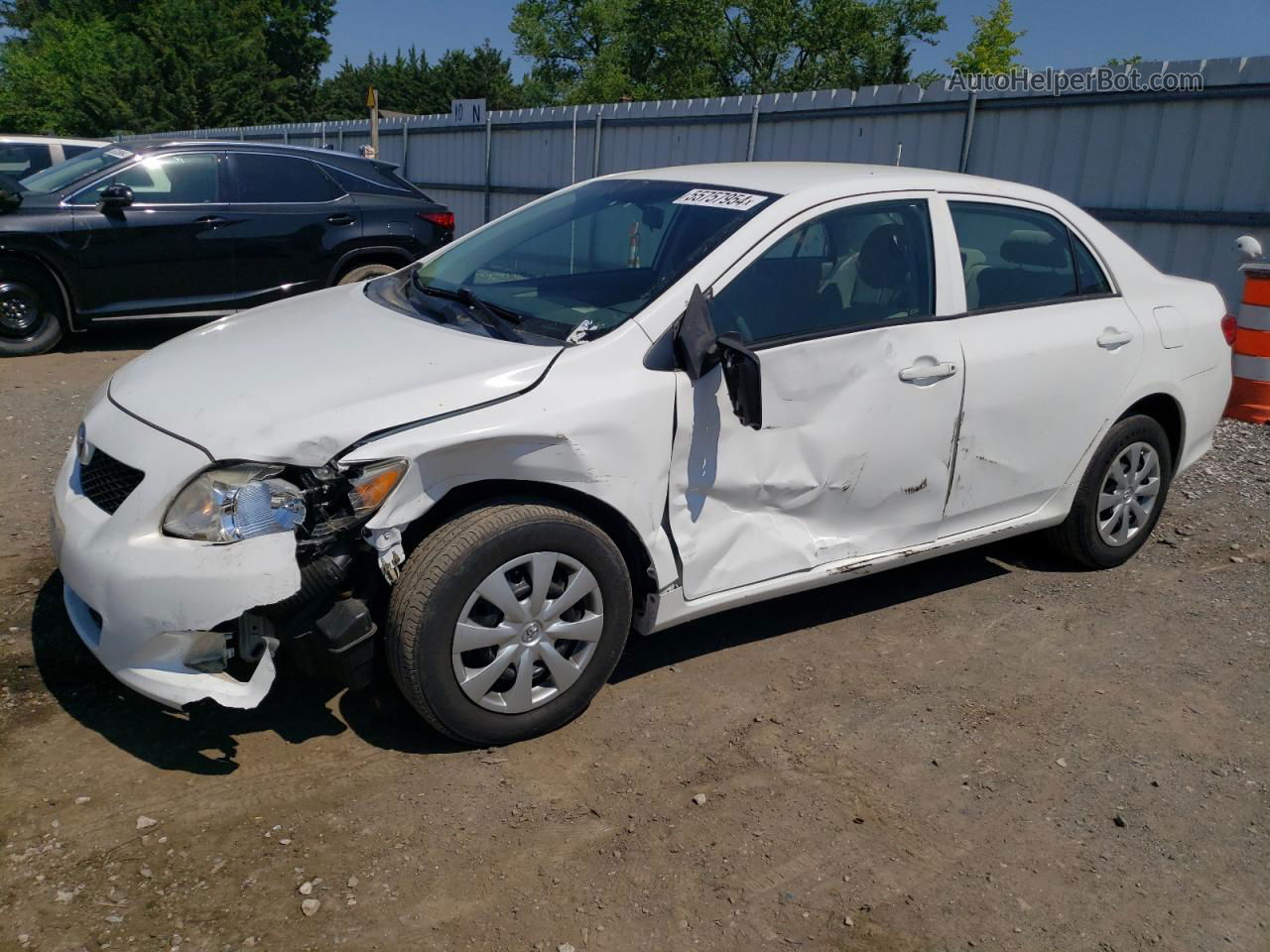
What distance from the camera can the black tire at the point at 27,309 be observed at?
8.27 meters

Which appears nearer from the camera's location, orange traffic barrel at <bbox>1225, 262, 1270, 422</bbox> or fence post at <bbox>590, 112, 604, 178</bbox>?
orange traffic barrel at <bbox>1225, 262, 1270, 422</bbox>

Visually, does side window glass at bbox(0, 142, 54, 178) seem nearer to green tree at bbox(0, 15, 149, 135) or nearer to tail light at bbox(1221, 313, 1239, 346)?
tail light at bbox(1221, 313, 1239, 346)

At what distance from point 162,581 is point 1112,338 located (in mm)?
3786

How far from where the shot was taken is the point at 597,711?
144 inches

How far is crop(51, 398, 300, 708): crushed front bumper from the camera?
289 centimetres

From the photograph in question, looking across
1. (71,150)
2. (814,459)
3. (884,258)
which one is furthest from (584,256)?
(71,150)

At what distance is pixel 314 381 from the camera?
3215 mm

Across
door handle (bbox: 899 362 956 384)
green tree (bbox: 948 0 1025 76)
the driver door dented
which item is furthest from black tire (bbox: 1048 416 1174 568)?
green tree (bbox: 948 0 1025 76)

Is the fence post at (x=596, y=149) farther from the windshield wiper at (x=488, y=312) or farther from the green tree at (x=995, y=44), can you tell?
the green tree at (x=995, y=44)

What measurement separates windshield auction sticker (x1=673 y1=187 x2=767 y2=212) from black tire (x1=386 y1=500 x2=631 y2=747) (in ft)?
4.29

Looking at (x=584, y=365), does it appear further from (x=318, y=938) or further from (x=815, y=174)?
(x=318, y=938)

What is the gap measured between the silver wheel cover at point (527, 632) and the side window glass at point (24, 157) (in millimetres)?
11461

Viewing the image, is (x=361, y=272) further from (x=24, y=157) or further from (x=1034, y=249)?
(x=1034, y=249)

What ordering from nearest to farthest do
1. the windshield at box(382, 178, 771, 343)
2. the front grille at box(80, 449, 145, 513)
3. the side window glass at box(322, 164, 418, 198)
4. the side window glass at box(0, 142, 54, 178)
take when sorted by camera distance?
the front grille at box(80, 449, 145, 513)
the windshield at box(382, 178, 771, 343)
the side window glass at box(322, 164, 418, 198)
the side window glass at box(0, 142, 54, 178)
